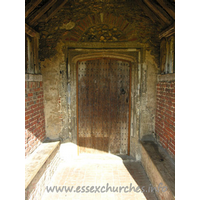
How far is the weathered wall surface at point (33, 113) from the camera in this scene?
3.31 metres

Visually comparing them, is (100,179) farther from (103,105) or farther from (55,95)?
(55,95)

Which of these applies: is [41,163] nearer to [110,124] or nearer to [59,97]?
[59,97]

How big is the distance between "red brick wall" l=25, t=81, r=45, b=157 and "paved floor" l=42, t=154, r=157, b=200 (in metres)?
0.85

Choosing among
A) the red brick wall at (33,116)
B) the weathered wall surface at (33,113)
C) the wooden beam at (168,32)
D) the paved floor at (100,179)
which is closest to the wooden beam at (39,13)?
the weathered wall surface at (33,113)

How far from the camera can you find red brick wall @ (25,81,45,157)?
3.31 metres

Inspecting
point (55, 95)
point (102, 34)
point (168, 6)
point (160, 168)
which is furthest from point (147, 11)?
point (160, 168)

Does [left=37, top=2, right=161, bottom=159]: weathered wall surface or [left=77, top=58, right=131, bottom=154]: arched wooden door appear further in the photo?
[left=77, top=58, right=131, bottom=154]: arched wooden door

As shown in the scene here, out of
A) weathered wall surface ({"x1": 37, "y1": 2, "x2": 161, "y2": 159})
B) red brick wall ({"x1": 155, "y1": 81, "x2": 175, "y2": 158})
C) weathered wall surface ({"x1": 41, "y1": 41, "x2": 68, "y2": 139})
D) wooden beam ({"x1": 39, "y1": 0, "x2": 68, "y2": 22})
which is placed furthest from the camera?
weathered wall surface ({"x1": 41, "y1": 41, "x2": 68, "y2": 139})

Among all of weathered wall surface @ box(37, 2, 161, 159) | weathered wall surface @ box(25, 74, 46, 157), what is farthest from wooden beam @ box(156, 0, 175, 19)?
weathered wall surface @ box(25, 74, 46, 157)

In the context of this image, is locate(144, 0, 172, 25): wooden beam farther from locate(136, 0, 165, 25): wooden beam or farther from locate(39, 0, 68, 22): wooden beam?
locate(39, 0, 68, 22): wooden beam

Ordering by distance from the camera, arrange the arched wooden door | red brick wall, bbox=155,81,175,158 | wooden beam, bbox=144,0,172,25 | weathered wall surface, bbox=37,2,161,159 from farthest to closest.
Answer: the arched wooden door
weathered wall surface, bbox=37,2,161,159
wooden beam, bbox=144,0,172,25
red brick wall, bbox=155,81,175,158

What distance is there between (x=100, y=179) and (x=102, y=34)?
10.6ft

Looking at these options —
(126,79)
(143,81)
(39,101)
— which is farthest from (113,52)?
(39,101)

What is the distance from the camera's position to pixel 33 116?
142 inches
